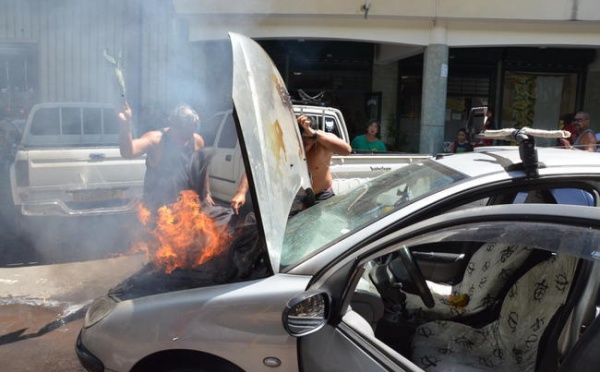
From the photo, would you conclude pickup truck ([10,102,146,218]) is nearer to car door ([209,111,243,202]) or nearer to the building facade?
car door ([209,111,243,202])

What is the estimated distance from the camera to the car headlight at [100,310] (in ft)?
7.70

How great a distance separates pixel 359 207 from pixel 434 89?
8914 mm

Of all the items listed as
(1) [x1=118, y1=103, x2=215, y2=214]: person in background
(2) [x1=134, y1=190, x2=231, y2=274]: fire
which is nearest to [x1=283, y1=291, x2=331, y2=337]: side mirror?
(2) [x1=134, y1=190, x2=231, y2=274]: fire

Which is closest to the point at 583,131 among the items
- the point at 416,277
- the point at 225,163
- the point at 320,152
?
the point at 320,152

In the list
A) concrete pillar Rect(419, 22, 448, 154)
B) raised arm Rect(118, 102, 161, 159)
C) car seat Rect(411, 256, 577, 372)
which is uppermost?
concrete pillar Rect(419, 22, 448, 154)

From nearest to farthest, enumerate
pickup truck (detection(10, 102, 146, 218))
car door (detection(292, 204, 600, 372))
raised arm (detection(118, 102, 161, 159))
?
1. car door (detection(292, 204, 600, 372))
2. raised arm (detection(118, 102, 161, 159))
3. pickup truck (detection(10, 102, 146, 218))

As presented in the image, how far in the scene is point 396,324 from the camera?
250 centimetres

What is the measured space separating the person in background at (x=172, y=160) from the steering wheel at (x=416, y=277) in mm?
2435

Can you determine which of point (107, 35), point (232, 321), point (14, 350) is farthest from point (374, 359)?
point (107, 35)

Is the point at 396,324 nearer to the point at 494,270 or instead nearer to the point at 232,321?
the point at 494,270

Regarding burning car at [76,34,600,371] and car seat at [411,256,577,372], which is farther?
car seat at [411,256,577,372]

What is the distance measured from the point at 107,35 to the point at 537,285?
1099 cm

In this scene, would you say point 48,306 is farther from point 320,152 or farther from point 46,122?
point 46,122

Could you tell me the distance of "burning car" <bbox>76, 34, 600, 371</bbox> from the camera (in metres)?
1.87
